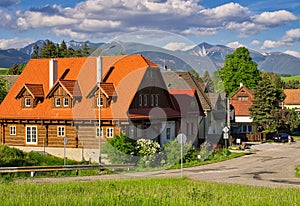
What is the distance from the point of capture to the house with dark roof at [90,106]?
37.8 m

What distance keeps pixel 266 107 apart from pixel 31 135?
3676 cm

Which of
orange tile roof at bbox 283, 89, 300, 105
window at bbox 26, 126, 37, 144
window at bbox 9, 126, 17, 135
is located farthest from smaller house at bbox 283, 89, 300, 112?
window at bbox 9, 126, 17, 135

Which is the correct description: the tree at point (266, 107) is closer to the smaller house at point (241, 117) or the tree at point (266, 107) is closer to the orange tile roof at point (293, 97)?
the smaller house at point (241, 117)

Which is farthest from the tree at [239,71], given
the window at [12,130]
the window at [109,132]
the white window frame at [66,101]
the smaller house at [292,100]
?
the window at [109,132]

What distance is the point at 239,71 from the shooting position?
305ft

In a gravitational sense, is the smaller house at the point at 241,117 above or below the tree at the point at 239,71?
below

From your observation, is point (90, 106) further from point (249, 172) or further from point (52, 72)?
point (249, 172)

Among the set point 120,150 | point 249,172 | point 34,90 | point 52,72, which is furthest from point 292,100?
point 120,150

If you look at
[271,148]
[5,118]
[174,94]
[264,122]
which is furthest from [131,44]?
[264,122]

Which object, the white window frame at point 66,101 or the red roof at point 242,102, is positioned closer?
the white window frame at point 66,101

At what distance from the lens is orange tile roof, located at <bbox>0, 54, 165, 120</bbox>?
37.8 meters

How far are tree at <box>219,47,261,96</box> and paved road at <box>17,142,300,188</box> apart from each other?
43984 mm

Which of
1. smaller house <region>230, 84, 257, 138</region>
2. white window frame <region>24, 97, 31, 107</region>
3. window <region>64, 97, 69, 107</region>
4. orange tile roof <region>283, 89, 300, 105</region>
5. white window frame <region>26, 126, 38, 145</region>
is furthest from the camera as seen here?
orange tile roof <region>283, 89, 300, 105</region>

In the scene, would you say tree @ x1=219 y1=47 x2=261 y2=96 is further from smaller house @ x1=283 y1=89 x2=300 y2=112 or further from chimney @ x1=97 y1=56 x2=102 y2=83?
chimney @ x1=97 y1=56 x2=102 y2=83
